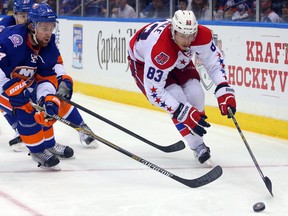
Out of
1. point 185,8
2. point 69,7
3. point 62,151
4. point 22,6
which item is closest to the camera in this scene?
point 62,151

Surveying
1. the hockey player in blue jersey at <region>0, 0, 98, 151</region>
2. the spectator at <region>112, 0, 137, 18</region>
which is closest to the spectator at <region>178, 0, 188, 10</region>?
the spectator at <region>112, 0, 137, 18</region>

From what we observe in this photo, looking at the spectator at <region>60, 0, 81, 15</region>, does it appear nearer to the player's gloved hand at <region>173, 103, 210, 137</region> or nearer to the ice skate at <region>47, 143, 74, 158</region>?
the ice skate at <region>47, 143, 74, 158</region>

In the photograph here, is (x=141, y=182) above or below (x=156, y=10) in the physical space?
below

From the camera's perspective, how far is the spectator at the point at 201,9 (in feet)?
23.4

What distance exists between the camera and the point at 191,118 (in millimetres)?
4613

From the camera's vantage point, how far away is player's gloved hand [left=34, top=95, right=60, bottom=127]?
15.4 ft

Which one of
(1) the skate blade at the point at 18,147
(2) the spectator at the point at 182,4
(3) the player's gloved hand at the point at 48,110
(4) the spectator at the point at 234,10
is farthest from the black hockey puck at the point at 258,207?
(2) the spectator at the point at 182,4

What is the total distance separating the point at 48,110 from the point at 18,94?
0.20 meters

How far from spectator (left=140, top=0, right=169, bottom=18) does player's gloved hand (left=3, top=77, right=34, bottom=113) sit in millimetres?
3123

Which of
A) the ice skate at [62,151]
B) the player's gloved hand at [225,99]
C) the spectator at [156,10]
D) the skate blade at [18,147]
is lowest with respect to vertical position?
the skate blade at [18,147]

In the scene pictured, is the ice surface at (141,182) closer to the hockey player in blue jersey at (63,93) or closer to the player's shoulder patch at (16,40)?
the hockey player in blue jersey at (63,93)

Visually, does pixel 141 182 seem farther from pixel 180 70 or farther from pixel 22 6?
pixel 22 6

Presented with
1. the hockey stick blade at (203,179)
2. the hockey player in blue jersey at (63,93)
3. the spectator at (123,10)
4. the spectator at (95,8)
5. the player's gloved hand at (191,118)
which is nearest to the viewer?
the hockey stick blade at (203,179)

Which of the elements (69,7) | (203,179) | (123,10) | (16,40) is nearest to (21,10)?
(16,40)
